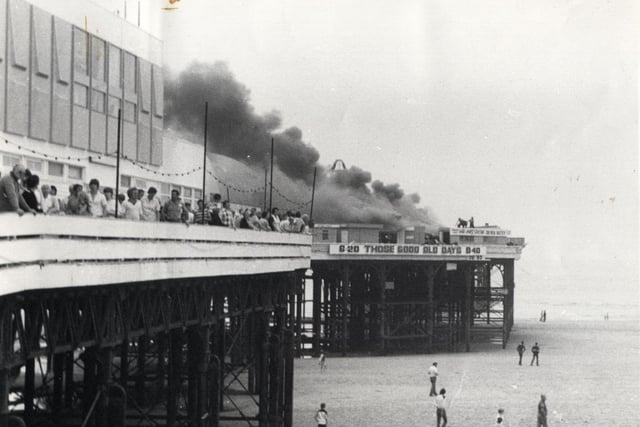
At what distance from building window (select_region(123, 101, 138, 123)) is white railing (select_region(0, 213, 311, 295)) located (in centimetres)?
1641

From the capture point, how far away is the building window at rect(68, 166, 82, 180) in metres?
34.8

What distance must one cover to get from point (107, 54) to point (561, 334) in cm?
5200

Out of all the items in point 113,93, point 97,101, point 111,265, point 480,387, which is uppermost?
point 113,93

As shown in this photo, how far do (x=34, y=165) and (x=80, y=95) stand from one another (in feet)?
15.7

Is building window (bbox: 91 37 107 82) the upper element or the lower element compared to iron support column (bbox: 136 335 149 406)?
upper

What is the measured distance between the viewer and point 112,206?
19.6 m

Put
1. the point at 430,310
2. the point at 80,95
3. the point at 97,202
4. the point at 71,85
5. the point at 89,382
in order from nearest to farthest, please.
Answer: the point at 97,202 → the point at 89,382 → the point at 71,85 → the point at 80,95 → the point at 430,310

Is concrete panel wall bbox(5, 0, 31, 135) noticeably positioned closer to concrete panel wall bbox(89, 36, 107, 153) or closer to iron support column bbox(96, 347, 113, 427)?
concrete panel wall bbox(89, 36, 107, 153)

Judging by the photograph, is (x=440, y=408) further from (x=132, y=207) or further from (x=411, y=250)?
(x=411, y=250)

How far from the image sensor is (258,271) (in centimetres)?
2697

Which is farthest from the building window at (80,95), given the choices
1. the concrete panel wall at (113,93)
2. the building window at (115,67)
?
the building window at (115,67)

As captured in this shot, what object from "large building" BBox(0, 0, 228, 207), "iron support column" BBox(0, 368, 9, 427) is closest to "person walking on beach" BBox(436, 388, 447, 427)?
"large building" BBox(0, 0, 228, 207)

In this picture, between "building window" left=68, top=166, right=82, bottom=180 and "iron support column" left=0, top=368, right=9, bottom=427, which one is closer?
"iron support column" left=0, top=368, right=9, bottom=427

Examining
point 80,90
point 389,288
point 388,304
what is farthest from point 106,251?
point 389,288
